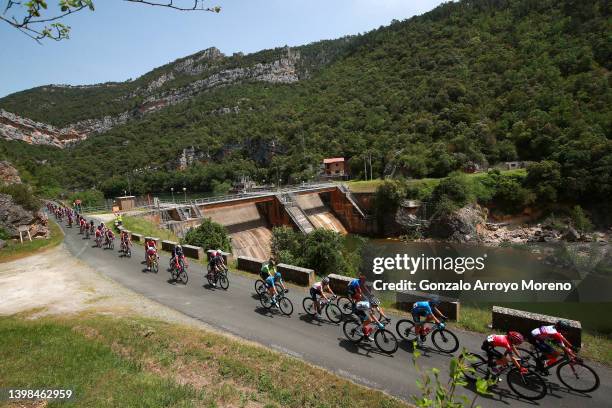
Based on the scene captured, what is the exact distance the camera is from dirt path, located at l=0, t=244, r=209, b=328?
12617 mm

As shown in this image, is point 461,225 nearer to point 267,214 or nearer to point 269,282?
point 267,214

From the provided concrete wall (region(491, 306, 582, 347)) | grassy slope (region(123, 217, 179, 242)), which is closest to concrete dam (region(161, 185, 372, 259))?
grassy slope (region(123, 217, 179, 242))

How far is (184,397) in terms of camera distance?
6.71 meters

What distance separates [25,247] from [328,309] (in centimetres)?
2493

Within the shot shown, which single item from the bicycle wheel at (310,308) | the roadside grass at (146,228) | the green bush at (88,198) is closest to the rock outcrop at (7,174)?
the roadside grass at (146,228)

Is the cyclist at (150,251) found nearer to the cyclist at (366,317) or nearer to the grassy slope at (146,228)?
the grassy slope at (146,228)

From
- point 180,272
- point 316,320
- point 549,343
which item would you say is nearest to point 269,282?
point 316,320

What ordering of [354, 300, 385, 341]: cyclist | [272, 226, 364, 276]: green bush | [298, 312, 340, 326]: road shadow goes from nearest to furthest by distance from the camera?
[354, 300, 385, 341]: cyclist < [298, 312, 340, 326]: road shadow < [272, 226, 364, 276]: green bush

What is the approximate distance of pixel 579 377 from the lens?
24.2ft

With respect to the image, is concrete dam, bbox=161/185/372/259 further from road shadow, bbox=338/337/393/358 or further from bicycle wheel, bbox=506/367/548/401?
bicycle wheel, bbox=506/367/548/401

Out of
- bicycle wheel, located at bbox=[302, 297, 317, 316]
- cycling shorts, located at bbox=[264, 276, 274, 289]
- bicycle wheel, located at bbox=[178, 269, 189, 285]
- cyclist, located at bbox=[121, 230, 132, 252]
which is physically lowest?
bicycle wheel, located at bbox=[302, 297, 317, 316]

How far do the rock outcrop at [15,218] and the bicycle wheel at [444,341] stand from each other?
101ft

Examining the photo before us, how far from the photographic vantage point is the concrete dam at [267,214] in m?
38.2

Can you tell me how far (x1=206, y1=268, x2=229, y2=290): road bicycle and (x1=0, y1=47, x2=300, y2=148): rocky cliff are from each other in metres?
137
